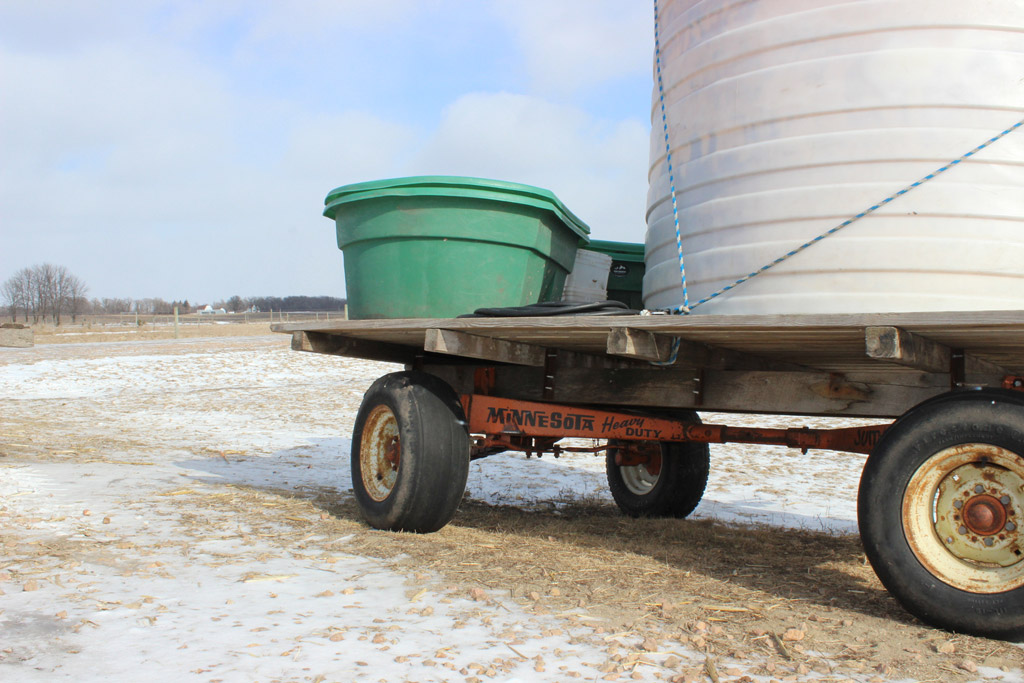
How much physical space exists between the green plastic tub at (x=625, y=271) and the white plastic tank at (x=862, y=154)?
Result: 1.43m

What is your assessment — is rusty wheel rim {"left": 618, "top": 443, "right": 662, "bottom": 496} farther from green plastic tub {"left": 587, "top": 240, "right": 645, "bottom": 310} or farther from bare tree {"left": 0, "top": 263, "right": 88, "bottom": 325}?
bare tree {"left": 0, "top": 263, "right": 88, "bottom": 325}

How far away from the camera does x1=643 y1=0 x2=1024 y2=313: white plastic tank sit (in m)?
3.56

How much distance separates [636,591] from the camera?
3.69 meters

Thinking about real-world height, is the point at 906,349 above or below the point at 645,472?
above

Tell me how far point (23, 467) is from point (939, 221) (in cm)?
649

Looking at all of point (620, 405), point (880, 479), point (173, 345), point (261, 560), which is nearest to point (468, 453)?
point (620, 405)

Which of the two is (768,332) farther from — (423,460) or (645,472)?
(645,472)

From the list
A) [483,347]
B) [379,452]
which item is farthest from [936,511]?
[379,452]

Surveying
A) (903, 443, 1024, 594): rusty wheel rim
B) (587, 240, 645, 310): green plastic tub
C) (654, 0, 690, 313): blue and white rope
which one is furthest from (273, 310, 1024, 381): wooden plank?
(587, 240, 645, 310): green plastic tub

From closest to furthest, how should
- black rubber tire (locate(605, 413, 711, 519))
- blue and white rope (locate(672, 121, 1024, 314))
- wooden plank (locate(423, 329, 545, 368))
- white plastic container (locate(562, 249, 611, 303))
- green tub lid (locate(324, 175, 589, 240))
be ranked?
1. blue and white rope (locate(672, 121, 1024, 314))
2. wooden plank (locate(423, 329, 545, 368))
3. green tub lid (locate(324, 175, 589, 240))
4. white plastic container (locate(562, 249, 611, 303))
5. black rubber tire (locate(605, 413, 711, 519))

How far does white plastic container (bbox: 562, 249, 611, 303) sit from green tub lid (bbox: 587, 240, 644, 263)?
0.06 metres

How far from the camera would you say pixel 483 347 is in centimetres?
462

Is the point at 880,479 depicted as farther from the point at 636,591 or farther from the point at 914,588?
the point at 636,591

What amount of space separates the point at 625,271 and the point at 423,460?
6.22 feet
